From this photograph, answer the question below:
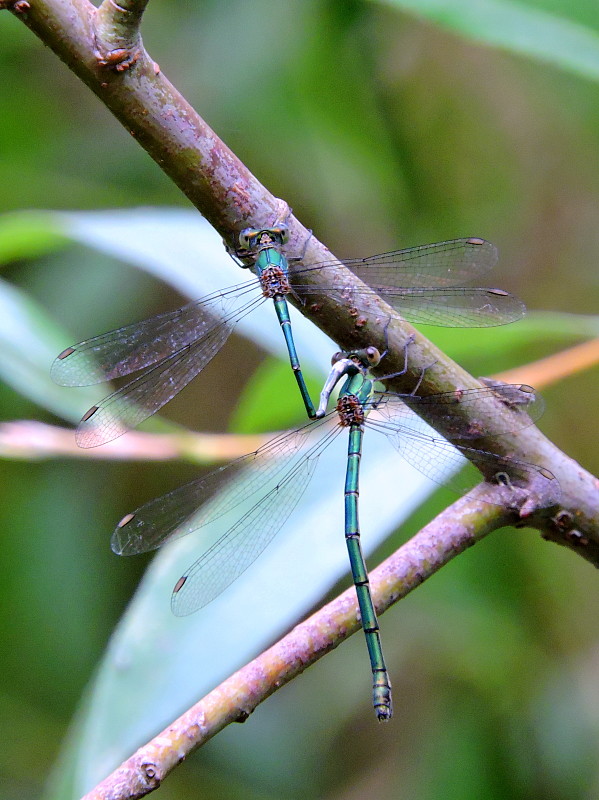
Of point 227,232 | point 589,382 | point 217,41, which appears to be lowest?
point 227,232

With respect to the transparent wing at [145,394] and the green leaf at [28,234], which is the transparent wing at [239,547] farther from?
the green leaf at [28,234]

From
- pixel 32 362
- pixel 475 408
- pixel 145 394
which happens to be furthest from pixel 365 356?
pixel 32 362

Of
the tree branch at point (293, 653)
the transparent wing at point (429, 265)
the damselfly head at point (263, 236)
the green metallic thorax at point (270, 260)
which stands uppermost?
the transparent wing at point (429, 265)

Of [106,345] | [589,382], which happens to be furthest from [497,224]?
[106,345]

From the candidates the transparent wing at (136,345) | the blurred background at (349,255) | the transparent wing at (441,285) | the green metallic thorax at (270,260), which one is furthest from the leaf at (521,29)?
the blurred background at (349,255)

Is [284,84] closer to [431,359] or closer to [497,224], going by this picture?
[497,224]

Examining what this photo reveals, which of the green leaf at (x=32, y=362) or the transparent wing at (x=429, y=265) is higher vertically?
the green leaf at (x=32, y=362)

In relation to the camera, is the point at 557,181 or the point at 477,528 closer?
the point at 477,528
